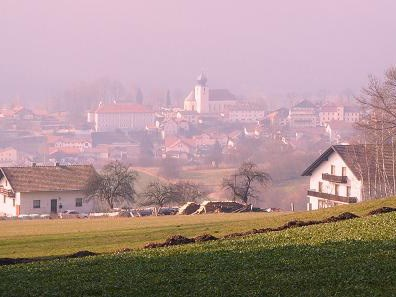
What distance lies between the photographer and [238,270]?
19.5 m

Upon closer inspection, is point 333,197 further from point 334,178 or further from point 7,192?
point 7,192

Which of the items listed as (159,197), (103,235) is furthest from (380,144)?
(103,235)

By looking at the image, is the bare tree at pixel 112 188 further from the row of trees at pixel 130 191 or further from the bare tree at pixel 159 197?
the bare tree at pixel 159 197

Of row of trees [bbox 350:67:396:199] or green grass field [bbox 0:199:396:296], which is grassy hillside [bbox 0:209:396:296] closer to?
green grass field [bbox 0:199:396:296]

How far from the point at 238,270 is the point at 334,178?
56660 mm

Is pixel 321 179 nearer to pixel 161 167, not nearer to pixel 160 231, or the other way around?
pixel 160 231

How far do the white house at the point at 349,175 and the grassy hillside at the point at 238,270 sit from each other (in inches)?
1847

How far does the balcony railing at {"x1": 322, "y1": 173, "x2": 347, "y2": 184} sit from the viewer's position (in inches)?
2926

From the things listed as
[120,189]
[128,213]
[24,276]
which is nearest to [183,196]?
[120,189]

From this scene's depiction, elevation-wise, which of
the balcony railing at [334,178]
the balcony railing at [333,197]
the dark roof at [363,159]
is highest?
the dark roof at [363,159]

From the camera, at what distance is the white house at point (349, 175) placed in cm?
7150

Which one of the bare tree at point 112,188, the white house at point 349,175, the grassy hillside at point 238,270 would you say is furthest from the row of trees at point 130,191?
the grassy hillside at point 238,270

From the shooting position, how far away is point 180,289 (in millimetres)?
17875

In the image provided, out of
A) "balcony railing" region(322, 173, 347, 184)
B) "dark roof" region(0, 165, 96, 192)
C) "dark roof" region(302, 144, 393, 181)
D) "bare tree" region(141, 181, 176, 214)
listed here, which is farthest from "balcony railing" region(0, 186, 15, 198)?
"dark roof" region(302, 144, 393, 181)
